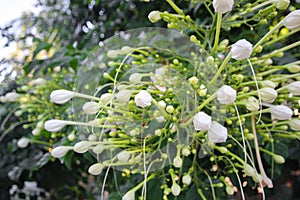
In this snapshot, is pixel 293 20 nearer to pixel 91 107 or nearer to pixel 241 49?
pixel 241 49

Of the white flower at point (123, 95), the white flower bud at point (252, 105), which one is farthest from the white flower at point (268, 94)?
the white flower at point (123, 95)

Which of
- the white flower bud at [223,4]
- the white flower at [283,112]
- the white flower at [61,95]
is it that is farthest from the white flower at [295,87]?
the white flower at [61,95]

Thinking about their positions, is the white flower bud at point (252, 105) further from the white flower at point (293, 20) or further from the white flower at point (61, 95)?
the white flower at point (61, 95)

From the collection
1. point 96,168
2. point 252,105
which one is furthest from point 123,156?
point 252,105

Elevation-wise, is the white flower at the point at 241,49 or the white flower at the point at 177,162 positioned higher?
the white flower at the point at 241,49

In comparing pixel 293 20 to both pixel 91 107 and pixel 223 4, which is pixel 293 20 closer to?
pixel 223 4

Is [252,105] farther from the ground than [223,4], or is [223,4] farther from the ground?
[223,4]

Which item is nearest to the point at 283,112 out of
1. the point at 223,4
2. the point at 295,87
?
the point at 295,87

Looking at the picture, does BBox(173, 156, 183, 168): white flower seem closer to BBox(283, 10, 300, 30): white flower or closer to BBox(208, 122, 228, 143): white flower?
BBox(208, 122, 228, 143): white flower

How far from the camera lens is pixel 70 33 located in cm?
101

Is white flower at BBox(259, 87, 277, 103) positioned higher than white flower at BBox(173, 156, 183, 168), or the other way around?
white flower at BBox(259, 87, 277, 103)

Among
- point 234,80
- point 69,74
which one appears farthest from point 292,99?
point 69,74

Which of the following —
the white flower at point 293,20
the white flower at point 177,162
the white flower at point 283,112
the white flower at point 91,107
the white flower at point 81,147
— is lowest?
the white flower at point 177,162

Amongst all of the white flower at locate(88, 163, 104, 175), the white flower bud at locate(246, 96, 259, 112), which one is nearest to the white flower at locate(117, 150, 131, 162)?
the white flower at locate(88, 163, 104, 175)
